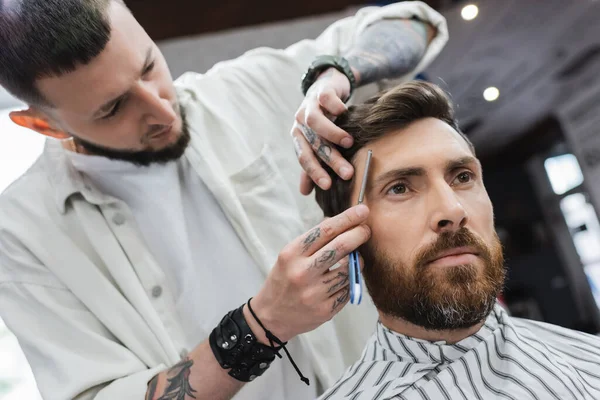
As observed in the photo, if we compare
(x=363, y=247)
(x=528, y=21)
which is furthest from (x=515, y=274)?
(x=363, y=247)

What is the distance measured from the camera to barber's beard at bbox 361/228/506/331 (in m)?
1.03

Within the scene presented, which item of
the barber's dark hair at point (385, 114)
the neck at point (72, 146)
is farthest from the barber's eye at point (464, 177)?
the neck at point (72, 146)

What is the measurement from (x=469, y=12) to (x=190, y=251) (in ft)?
6.25

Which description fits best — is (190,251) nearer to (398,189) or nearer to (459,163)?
(398,189)

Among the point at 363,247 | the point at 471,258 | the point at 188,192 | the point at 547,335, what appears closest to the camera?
the point at 471,258

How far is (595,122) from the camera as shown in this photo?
3580 mm

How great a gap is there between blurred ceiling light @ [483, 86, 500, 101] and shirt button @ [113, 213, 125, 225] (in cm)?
225

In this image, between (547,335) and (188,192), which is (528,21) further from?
(188,192)

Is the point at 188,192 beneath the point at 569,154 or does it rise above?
above

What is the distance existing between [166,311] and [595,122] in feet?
11.4

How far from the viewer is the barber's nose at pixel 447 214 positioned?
1.04 m

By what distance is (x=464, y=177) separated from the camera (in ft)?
3.90

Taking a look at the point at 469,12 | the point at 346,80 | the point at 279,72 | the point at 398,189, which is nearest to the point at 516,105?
the point at 469,12

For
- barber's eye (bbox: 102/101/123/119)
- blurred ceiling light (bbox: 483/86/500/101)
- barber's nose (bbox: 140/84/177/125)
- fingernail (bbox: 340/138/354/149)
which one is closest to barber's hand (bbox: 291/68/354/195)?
fingernail (bbox: 340/138/354/149)
